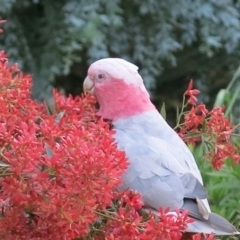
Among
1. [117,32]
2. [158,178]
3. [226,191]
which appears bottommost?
[226,191]

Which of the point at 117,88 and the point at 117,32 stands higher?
the point at 117,88

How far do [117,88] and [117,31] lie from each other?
1046mm

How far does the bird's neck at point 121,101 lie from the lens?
0.95 m

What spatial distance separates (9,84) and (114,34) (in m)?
1.18

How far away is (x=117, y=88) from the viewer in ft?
3.10

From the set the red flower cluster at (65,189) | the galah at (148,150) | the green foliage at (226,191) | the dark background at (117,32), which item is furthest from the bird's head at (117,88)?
the dark background at (117,32)

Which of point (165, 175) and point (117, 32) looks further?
point (117, 32)

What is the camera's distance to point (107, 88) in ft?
3.11

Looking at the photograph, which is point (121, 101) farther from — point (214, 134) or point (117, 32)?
point (117, 32)

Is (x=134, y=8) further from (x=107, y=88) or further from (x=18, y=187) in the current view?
(x=18, y=187)

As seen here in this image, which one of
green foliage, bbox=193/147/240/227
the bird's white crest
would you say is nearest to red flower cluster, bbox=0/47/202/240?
the bird's white crest

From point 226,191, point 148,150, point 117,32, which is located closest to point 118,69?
point 148,150

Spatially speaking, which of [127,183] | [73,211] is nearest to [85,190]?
[73,211]

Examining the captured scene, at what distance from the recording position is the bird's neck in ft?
3.10
